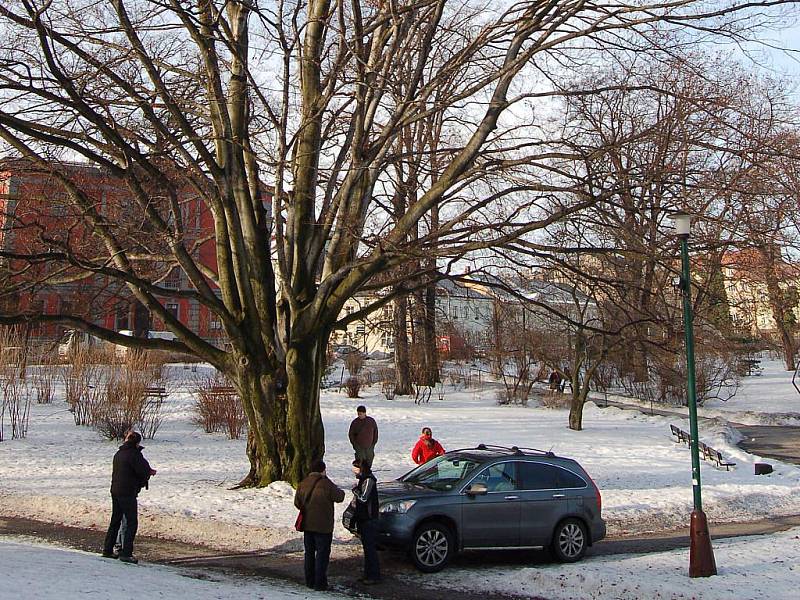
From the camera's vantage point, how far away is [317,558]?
31.7 feet

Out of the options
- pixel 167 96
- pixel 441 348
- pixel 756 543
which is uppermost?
pixel 167 96

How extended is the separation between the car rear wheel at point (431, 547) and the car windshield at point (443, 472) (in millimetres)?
682

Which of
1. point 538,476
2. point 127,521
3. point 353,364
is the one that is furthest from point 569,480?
point 353,364

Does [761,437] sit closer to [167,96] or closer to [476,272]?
[476,272]

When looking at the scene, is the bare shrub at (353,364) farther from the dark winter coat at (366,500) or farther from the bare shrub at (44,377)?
the dark winter coat at (366,500)

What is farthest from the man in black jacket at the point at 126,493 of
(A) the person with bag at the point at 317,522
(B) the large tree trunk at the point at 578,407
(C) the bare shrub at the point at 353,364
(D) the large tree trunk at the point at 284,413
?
(C) the bare shrub at the point at 353,364

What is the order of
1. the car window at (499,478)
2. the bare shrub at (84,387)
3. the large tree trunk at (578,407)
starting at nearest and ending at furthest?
the car window at (499,478)
the bare shrub at (84,387)
the large tree trunk at (578,407)

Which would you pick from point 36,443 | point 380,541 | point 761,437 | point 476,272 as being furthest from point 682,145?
point 761,437

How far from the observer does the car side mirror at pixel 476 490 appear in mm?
11125

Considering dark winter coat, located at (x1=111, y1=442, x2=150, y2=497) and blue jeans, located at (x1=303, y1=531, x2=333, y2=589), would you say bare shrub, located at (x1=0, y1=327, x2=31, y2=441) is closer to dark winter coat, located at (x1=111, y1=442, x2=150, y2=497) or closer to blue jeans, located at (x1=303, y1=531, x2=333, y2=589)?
dark winter coat, located at (x1=111, y1=442, x2=150, y2=497)

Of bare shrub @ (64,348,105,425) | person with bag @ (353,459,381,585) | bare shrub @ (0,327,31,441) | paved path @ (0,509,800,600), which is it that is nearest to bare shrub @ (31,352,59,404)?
bare shrub @ (0,327,31,441)

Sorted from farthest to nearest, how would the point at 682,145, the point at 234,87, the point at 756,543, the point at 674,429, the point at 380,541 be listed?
the point at 674,429
the point at 234,87
the point at 682,145
the point at 756,543
the point at 380,541

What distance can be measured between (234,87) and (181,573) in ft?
31.3

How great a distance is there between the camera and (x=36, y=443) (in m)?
20.3
